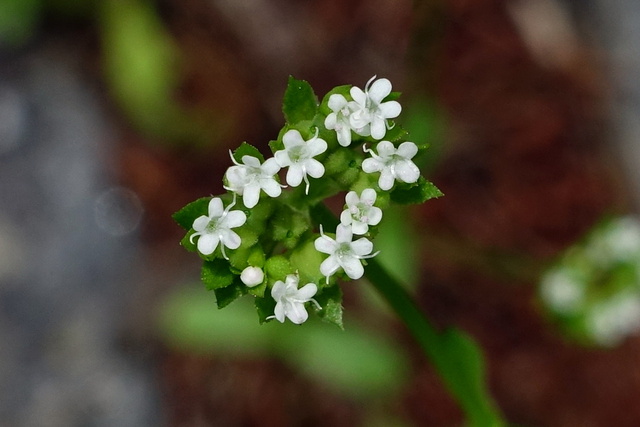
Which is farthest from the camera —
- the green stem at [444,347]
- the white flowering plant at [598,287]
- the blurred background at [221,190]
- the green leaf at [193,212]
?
the blurred background at [221,190]

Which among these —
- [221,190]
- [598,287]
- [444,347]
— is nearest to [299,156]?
[444,347]

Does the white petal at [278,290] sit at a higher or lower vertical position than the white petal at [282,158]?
lower

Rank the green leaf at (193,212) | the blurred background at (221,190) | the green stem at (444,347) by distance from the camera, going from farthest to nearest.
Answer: the blurred background at (221,190), the green stem at (444,347), the green leaf at (193,212)

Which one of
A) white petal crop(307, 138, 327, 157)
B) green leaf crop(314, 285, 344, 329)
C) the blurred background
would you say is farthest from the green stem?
the blurred background

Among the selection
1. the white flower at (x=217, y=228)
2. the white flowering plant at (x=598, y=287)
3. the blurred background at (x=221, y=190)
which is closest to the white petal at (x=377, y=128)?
the white flower at (x=217, y=228)

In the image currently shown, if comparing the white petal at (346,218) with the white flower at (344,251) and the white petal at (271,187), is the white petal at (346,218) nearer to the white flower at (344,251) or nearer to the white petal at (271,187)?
the white flower at (344,251)

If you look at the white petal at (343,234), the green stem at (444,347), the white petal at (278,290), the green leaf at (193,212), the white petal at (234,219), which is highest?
the green leaf at (193,212)
